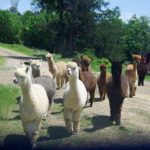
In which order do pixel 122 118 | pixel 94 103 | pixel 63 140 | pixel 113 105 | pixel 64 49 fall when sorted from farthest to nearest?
pixel 64 49
pixel 94 103
pixel 122 118
pixel 113 105
pixel 63 140

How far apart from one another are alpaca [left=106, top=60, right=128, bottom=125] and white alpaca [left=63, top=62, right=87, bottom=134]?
1389mm

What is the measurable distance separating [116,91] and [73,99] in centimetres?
192

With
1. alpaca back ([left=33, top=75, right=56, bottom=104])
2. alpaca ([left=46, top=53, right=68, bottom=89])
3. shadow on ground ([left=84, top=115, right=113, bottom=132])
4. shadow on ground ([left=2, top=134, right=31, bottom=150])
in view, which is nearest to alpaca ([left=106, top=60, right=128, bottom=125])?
shadow on ground ([left=84, top=115, right=113, bottom=132])

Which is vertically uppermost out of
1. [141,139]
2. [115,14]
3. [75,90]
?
[115,14]

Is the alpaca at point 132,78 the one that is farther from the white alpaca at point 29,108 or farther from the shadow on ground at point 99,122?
the white alpaca at point 29,108

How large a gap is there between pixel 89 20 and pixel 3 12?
34213 millimetres

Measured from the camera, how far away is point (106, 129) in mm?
11852

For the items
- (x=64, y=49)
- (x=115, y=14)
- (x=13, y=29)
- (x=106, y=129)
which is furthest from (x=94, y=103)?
(x=13, y=29)

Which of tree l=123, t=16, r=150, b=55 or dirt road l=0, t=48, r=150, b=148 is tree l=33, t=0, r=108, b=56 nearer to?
tree l=123, t=16, r=150, b=55

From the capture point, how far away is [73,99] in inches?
421

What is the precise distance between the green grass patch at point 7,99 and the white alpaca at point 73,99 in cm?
191

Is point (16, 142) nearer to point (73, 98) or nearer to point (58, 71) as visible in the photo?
point (73, 98)

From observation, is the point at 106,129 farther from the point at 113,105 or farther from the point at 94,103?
the point at 94,103

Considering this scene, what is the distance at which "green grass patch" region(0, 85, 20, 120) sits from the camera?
12.6m
